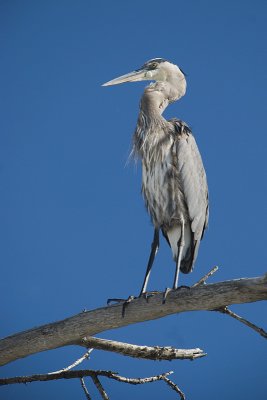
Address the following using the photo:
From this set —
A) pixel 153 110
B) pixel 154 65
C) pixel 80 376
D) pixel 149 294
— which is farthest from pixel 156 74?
pixel 80 376

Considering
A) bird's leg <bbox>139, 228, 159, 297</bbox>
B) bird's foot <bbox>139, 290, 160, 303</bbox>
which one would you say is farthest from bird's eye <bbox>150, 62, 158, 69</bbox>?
bird's foot <bbox>139, 290, 160, 303</bbox>

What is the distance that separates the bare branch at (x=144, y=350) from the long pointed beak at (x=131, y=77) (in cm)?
187

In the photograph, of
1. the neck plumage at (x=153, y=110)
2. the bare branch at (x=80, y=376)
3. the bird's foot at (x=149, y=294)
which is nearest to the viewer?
the bird's foot at (x=149, y=294)

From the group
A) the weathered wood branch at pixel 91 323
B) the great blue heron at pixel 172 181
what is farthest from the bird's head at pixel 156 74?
the weathered wood branch at pixel 91 323

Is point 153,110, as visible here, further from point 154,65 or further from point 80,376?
point 80,376

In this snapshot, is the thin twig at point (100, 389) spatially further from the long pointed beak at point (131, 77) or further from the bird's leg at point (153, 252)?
the long pointed beak at point (131, 77)

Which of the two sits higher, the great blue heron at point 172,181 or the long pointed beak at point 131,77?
the long pointed beak at point 131,77

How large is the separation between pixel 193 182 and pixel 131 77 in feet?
3.26

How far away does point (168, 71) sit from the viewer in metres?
4.25

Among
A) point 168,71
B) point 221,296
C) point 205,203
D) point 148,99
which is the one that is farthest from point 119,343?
point 168,71

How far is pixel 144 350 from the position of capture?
10.7 ft

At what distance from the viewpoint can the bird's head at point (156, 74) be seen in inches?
167

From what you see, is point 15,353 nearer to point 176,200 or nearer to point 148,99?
point 176,200

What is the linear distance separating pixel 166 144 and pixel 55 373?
155 centimetres
